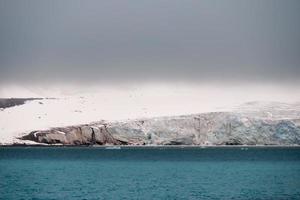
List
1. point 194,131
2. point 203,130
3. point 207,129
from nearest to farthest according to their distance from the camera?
1. point 207,129
2. point 203,130
3. point 194,131

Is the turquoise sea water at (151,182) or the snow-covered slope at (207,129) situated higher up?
the snow-covered slope at (207,129)

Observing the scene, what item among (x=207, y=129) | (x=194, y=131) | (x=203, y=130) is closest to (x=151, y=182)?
(x=207, y=129)

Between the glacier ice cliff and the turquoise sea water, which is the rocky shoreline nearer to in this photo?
the glacier ice cliff

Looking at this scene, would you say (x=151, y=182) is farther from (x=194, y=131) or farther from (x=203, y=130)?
(x=194, y=131)

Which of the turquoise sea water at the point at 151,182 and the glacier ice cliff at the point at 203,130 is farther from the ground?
the glacier ice cliff at the point at 203,130

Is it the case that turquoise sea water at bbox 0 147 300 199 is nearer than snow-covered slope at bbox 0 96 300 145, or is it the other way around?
turquoise sea water at bbox 0 147 300 199

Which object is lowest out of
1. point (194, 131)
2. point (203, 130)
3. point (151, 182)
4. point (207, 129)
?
point (151, 182)

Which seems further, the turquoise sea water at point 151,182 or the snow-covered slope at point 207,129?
the snow-covered slope at point 207,129

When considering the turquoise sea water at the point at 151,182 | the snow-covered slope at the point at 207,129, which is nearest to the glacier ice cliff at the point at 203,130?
the snow-covered slope at the point at 207,129

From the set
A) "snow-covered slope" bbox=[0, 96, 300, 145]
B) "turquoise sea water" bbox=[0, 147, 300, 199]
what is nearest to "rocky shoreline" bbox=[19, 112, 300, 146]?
"snow-covered slope" bbox=[0, 96, 300, 145]

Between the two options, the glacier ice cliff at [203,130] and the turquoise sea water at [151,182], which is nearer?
the turquoise sea water at [151,182]

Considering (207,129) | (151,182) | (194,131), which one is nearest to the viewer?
(151,182)

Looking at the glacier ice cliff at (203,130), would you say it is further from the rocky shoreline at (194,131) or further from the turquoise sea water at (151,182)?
the turquoise sea water at (151,182)

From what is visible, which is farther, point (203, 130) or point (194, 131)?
point (194, 131)
